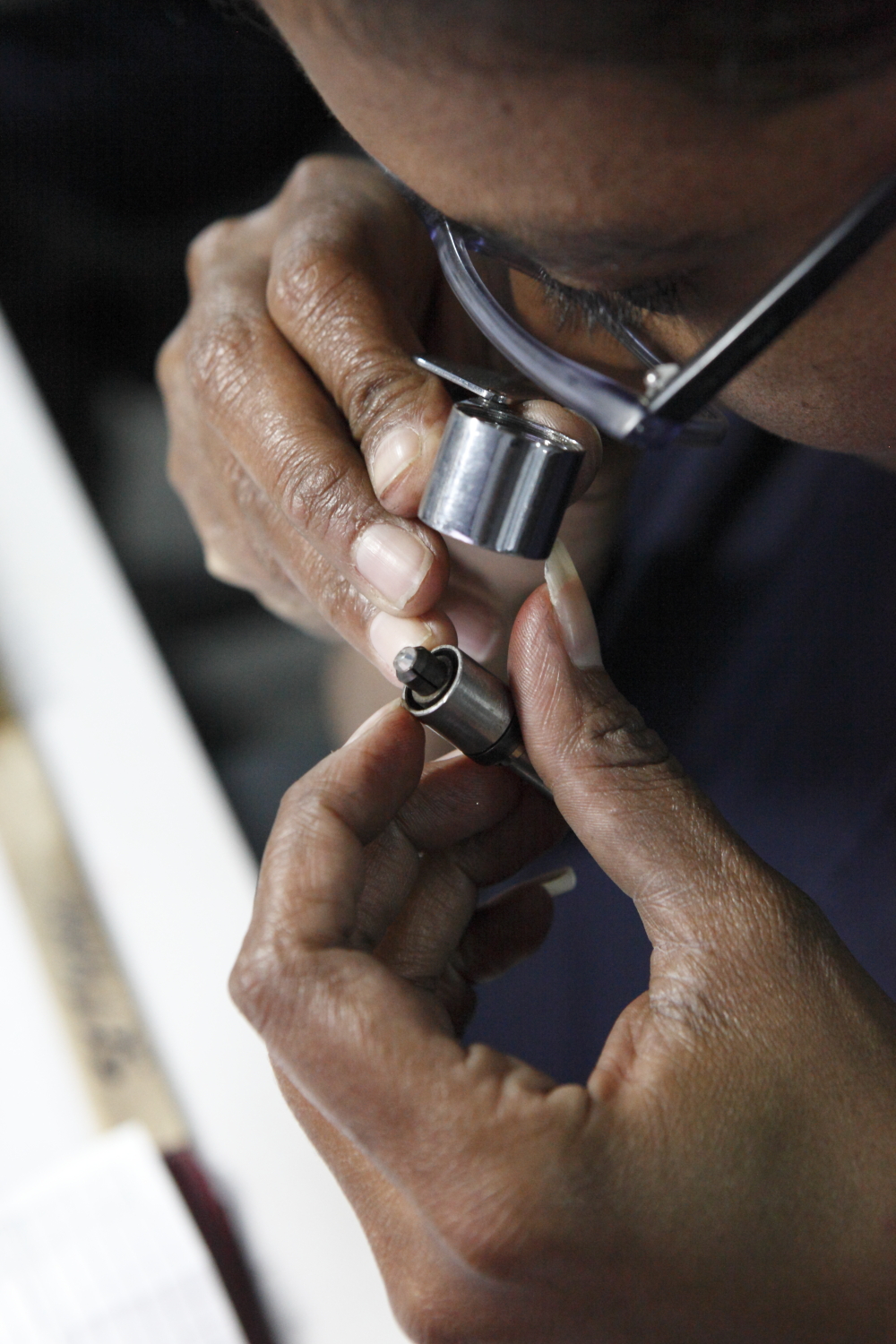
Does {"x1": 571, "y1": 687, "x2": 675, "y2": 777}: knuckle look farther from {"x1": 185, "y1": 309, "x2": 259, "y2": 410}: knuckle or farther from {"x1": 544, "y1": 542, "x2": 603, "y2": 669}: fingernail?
{"x1": 185, "y1": 309, "x2": 259, "y2": 410}: knuckle

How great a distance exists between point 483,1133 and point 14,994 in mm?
545

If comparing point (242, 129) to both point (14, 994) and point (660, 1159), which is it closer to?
point (14, 994)

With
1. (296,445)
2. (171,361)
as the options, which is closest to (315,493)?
(296,445)

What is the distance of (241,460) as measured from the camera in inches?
36.2

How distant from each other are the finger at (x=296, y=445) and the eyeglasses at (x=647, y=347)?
13 cm

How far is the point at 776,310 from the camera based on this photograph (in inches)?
21.9

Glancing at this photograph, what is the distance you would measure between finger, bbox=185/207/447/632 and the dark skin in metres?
0.11

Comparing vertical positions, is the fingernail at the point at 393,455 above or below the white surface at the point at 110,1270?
above

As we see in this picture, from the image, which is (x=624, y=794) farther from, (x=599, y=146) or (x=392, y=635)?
(x=599, y=146)

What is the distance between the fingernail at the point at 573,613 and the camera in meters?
0.71

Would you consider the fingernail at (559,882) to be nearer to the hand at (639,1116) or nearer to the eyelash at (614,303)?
the hand at (639,1116)

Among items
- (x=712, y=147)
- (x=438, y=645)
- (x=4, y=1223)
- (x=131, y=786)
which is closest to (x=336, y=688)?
(x=131, y=786)

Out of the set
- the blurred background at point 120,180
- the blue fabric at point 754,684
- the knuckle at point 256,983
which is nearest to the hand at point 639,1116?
the knuckle at point 256,983

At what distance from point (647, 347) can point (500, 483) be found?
0.13 metres
